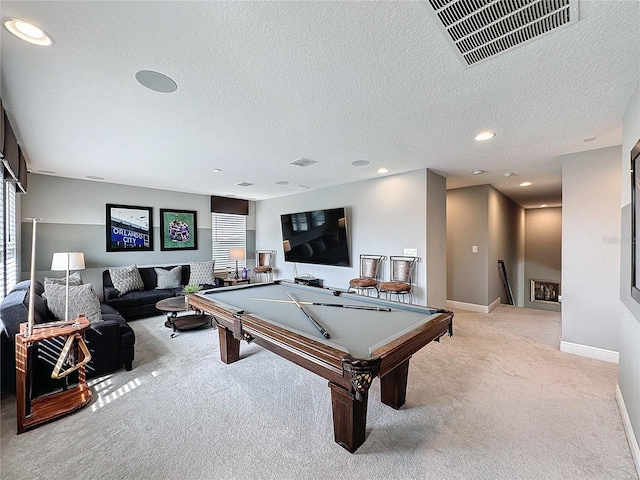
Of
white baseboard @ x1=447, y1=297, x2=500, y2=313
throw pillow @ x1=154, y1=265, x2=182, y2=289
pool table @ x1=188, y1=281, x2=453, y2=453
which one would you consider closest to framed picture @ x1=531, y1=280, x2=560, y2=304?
white baseboard @ x1=447, y1=297, x2=500, y2=313

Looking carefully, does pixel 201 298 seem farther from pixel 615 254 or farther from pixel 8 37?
pixel 615 254

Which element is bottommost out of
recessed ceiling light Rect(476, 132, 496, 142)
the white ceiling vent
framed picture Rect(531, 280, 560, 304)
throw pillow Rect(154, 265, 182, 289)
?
framed picture Rect(531, 280, 560, 304)

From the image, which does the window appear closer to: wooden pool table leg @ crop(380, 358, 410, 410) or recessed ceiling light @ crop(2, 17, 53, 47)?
recessed ceiling light @ crop(2, 17, 53, 47)

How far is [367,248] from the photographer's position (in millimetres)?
4898

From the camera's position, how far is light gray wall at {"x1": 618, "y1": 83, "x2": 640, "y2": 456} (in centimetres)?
177

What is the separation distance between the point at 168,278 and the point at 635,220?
631 cm

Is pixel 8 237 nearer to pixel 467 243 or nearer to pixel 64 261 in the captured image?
pixel 64 261

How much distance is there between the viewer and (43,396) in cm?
229

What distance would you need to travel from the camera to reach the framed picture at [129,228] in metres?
5.19

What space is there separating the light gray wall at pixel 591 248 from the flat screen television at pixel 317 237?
10.2 feet

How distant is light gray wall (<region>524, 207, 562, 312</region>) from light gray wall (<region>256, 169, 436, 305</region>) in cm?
589

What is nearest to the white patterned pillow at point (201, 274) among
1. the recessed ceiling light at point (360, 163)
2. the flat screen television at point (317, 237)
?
the flat screen television at point (317, 237)

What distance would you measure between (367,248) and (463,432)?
10.6 ft

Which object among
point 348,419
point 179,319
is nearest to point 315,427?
point 348,419
